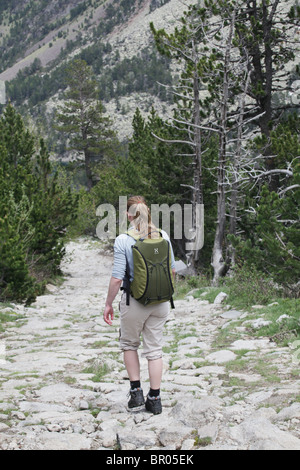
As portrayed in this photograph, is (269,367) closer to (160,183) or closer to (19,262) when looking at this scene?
(19,262)

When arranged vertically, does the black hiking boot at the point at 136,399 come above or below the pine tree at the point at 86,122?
below

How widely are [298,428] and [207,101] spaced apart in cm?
1380

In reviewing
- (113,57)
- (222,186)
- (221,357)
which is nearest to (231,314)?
→ (221,357)

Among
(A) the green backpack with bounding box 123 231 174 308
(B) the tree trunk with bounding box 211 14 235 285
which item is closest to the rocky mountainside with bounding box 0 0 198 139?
(B) the tree trunk with bounding box 211 14 235 285

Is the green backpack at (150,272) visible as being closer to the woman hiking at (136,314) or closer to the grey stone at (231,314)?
the woman hiking at (136,314)

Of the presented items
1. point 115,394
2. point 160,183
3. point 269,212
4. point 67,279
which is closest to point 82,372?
point 115,394

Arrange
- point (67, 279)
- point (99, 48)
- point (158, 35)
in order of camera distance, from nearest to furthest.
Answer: point (158, 35) → point (67, 279) → point (99, 48)

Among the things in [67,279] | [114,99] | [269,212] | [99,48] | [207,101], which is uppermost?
[99,48]

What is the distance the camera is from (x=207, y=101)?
15.8 metres

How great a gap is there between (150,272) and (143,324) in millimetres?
515

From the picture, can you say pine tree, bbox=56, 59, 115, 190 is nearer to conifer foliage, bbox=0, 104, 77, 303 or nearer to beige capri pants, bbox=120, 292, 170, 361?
conifer foliage, bbox=0, 104, 77, 303

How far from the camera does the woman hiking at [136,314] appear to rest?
3.88 m

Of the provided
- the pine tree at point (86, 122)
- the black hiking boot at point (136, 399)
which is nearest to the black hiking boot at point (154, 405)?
the black hiking boot at point (136, 399)

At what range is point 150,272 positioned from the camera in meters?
3.81
